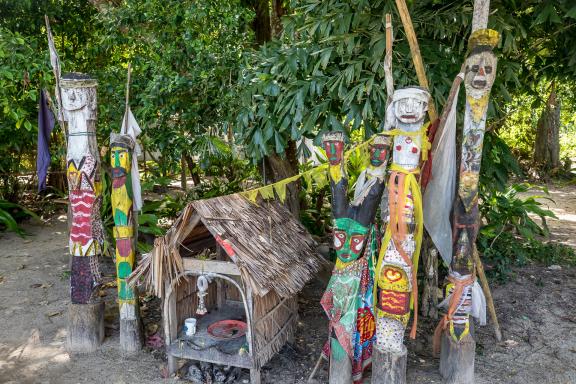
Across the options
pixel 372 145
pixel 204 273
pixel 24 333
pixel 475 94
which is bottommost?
pixel 24 333

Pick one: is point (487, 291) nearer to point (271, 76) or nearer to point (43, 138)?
point (271, 76)

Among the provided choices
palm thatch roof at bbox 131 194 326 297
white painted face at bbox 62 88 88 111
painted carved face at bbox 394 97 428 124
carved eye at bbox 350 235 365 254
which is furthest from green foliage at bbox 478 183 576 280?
white painted face at bbox 62 88 88 111

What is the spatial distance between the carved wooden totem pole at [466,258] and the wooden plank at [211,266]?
1900mm

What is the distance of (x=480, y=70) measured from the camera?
4.18 metres

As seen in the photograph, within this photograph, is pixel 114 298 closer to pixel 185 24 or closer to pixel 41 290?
pixel 41 290

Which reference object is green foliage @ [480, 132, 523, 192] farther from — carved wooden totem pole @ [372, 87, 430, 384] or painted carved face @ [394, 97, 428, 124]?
painted carved face @ [394, 97, 428, 124]

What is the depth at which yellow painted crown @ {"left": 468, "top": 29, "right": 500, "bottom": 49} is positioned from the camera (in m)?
4.09

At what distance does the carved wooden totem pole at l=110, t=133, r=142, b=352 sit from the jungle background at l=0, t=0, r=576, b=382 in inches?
41.0

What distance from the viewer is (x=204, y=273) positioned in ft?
15.1

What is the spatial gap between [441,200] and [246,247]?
1744 millimetres

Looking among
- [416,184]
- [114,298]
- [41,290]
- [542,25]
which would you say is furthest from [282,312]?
[542,25]

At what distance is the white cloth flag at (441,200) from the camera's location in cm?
447

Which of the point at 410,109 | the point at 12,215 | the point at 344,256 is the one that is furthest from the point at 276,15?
the point at 12,215

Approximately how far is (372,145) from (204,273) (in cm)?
184
